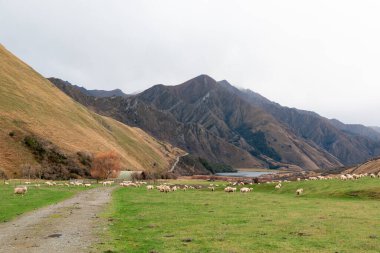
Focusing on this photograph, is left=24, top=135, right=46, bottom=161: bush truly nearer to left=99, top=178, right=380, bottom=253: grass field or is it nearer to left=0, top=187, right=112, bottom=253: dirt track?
left=0, top=187, right=112, bottom=253: dirt track

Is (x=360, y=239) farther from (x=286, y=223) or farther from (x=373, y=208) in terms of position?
(x=373, y=208)

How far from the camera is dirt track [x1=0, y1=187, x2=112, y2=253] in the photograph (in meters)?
21.0

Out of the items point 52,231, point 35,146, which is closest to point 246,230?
point 52,231

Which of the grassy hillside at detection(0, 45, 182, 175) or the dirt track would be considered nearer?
the dirt track

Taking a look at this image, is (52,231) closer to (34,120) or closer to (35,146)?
(35,146)

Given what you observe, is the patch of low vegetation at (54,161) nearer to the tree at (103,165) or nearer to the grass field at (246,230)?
the tree at (103,165)

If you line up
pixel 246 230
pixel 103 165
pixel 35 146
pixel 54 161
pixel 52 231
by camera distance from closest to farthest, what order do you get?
pixel 246 230
pixel 52 231
pixel 103 165
pixel 35 146
pixel 54 161

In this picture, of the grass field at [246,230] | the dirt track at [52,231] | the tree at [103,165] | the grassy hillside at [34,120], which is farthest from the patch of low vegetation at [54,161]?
the grass field at [246,230]

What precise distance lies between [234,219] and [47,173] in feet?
331

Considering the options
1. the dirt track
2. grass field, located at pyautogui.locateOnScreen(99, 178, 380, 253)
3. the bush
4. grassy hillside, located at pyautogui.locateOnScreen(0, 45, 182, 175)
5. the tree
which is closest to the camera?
grass field, located at pyautogui.locateOnScreen(99, 178, 380, 253)

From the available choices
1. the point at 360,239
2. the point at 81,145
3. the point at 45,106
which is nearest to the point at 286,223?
the point at 360,239

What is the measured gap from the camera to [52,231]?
26.1 meters

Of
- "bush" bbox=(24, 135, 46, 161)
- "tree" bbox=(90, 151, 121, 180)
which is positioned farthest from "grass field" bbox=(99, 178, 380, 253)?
"bush" bbox=(24, 135, 46, 161)

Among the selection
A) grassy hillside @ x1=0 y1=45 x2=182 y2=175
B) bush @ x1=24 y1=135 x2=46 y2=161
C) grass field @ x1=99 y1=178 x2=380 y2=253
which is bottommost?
grass field @ x1=99 y1=178 x2=380 y2=253
